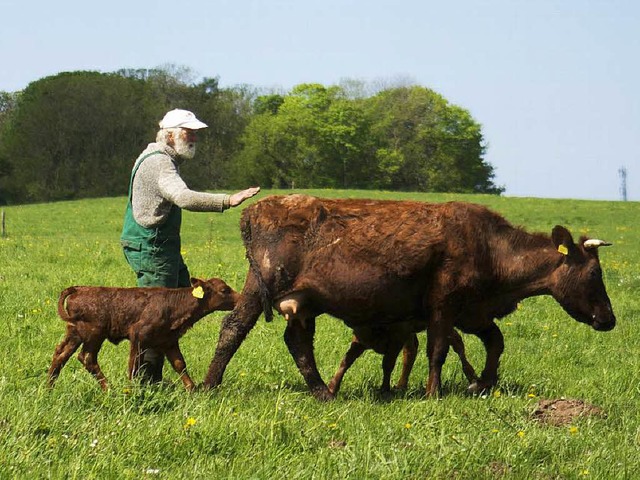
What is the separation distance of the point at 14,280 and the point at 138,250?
8.25m

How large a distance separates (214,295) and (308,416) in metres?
2.04

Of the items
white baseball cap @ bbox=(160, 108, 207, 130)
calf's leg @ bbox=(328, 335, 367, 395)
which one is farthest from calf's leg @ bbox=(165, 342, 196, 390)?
white baseball cap @ bbox=(160, 108, 207, 130)

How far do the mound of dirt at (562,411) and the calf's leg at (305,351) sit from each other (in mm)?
1962

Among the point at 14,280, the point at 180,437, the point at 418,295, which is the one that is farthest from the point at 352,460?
the point at 14,280

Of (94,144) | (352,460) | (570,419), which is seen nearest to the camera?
(352,460)

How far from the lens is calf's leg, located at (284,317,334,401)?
368 inches

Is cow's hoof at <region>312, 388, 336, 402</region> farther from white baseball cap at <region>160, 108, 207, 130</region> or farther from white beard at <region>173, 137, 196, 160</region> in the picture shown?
white baseball cap at <region>160, 108, 207, 130</region>

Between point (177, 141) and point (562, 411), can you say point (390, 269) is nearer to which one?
point (562, 411)

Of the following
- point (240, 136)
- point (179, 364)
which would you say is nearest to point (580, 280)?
point (179, 364)

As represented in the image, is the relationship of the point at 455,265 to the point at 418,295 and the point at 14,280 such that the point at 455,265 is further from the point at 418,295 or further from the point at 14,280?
the point at 14,280

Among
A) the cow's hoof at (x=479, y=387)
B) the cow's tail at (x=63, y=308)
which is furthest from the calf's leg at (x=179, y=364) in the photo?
the cow's hoof at (x=479, y=387)

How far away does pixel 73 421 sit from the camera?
7008 mm

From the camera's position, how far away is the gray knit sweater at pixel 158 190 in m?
8.67

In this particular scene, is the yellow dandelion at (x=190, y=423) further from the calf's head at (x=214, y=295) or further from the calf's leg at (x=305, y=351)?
the calf's leg at (x=305, y=351)
